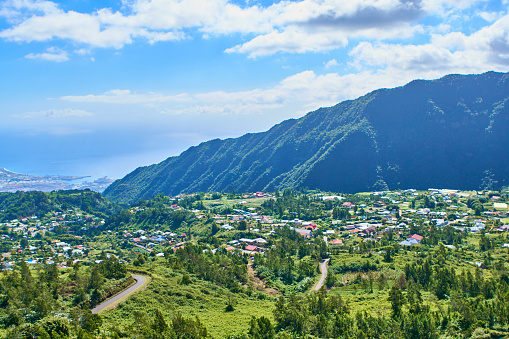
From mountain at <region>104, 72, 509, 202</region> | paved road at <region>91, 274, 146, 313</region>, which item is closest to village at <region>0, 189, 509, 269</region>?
paved road at <region>91, 274, 146, 313</region>

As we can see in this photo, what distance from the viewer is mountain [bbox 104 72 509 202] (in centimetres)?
14788

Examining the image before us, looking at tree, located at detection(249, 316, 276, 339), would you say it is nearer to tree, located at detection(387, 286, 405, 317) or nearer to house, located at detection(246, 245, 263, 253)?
tree, located at detection(387, 286, 405, 317)

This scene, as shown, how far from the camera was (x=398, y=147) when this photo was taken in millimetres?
162875

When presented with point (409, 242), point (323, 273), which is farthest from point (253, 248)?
point (409, 242)

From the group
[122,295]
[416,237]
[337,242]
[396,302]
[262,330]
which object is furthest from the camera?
[337,242]

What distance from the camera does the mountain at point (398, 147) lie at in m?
148

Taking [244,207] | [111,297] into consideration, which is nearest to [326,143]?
[244,207]

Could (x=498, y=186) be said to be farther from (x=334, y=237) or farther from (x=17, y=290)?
(x=17, y=290)

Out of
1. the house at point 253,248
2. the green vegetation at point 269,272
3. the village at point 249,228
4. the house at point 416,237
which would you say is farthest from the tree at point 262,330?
the house at point 416,237

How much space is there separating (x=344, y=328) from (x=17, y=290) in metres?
23.4

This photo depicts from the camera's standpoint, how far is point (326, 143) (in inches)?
6939

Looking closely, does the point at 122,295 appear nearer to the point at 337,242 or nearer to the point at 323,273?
the point at 323,273

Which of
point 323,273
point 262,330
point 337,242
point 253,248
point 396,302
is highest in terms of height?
Answer: point 262,330

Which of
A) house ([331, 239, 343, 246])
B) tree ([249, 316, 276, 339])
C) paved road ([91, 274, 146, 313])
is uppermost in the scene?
paved road ([91, 274, 146, 313])
